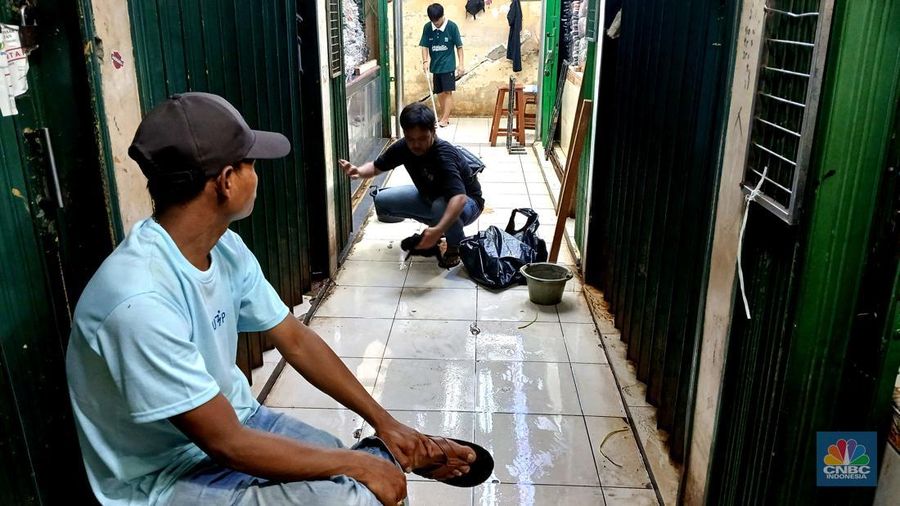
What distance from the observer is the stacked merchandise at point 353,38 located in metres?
5.84

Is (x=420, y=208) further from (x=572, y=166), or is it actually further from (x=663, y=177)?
(x=663, y=177)

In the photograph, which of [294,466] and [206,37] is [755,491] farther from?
[206,37]

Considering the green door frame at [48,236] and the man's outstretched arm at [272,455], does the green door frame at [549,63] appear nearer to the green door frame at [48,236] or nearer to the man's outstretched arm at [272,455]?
the green door frame at [48,236]

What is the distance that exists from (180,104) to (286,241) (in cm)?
199

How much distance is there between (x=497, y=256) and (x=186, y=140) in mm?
2828

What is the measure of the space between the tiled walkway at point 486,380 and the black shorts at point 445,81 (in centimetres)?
493

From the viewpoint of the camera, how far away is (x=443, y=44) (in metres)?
8.59

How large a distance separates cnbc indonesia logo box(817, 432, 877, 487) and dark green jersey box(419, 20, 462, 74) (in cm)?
788

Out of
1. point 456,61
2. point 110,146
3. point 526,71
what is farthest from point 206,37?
point 526,71

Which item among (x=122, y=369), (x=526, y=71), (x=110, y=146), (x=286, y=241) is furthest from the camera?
(x=526, y=71)

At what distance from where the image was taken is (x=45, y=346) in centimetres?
143

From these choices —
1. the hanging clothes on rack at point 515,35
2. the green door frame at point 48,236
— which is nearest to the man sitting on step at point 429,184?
the green door frame at point 48,236

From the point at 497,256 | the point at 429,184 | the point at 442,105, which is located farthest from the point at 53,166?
the point at 442,105

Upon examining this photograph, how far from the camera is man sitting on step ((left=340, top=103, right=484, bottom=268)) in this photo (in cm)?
387
